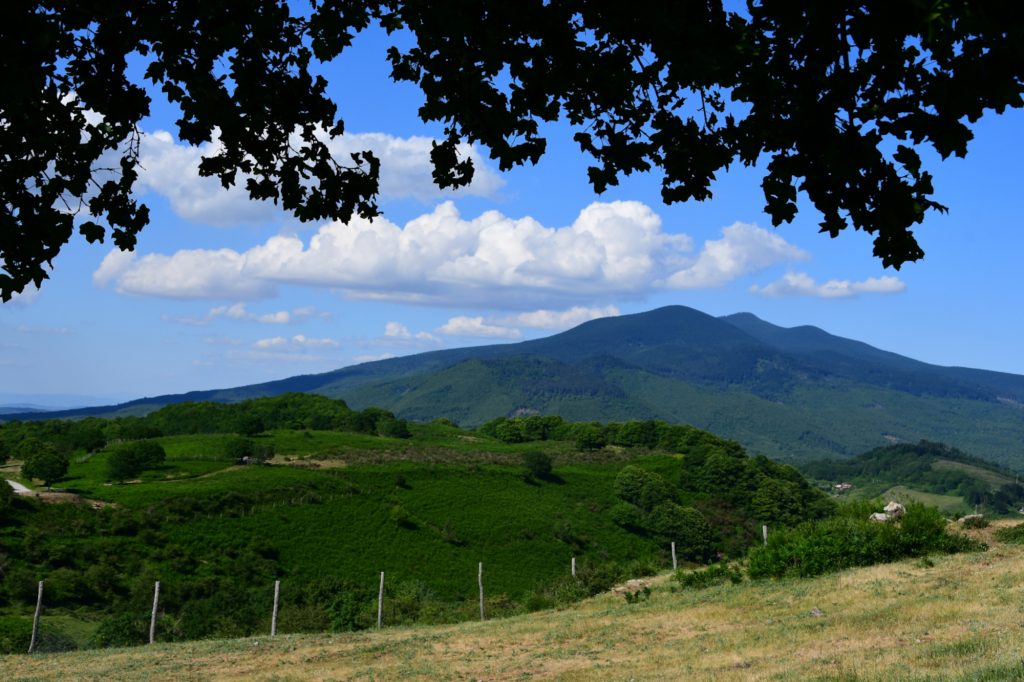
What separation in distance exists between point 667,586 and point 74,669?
1835 cm

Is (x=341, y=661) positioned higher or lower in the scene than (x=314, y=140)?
lower

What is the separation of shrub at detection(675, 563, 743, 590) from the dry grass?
1.84m

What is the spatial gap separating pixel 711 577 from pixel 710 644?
36.0 ft

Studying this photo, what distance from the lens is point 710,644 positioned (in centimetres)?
1748

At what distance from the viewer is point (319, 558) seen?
81.1m

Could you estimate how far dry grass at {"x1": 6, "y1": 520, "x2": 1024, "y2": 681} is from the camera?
1400cm

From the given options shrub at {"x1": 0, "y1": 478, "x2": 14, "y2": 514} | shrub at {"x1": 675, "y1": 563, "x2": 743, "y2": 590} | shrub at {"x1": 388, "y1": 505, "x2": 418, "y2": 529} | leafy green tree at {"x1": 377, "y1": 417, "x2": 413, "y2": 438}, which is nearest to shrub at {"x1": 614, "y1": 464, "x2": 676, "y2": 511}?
shrub at {"x1": 388, "y1": 505, "x2": 418, "y2": 529}

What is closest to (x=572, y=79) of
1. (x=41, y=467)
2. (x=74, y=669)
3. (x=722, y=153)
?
(x=722, y=153)

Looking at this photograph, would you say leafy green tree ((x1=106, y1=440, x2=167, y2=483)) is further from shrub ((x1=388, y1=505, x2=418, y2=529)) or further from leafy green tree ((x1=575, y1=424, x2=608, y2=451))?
leafy green tree ((x1=575, y1=424, x2=608, y2=451))

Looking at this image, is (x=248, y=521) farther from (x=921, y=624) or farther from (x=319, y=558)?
(x=921, y=624)

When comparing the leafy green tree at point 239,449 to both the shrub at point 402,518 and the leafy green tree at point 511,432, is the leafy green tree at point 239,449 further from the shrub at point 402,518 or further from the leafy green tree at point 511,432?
the leafy green tree at point 511,432

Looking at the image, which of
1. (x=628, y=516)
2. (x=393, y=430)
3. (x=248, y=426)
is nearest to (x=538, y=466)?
(x=628, y=516)

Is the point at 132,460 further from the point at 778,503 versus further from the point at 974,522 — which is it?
the point at 778,503

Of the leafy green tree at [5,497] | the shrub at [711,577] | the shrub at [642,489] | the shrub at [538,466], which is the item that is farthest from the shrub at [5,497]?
the shrub at [642,489]
